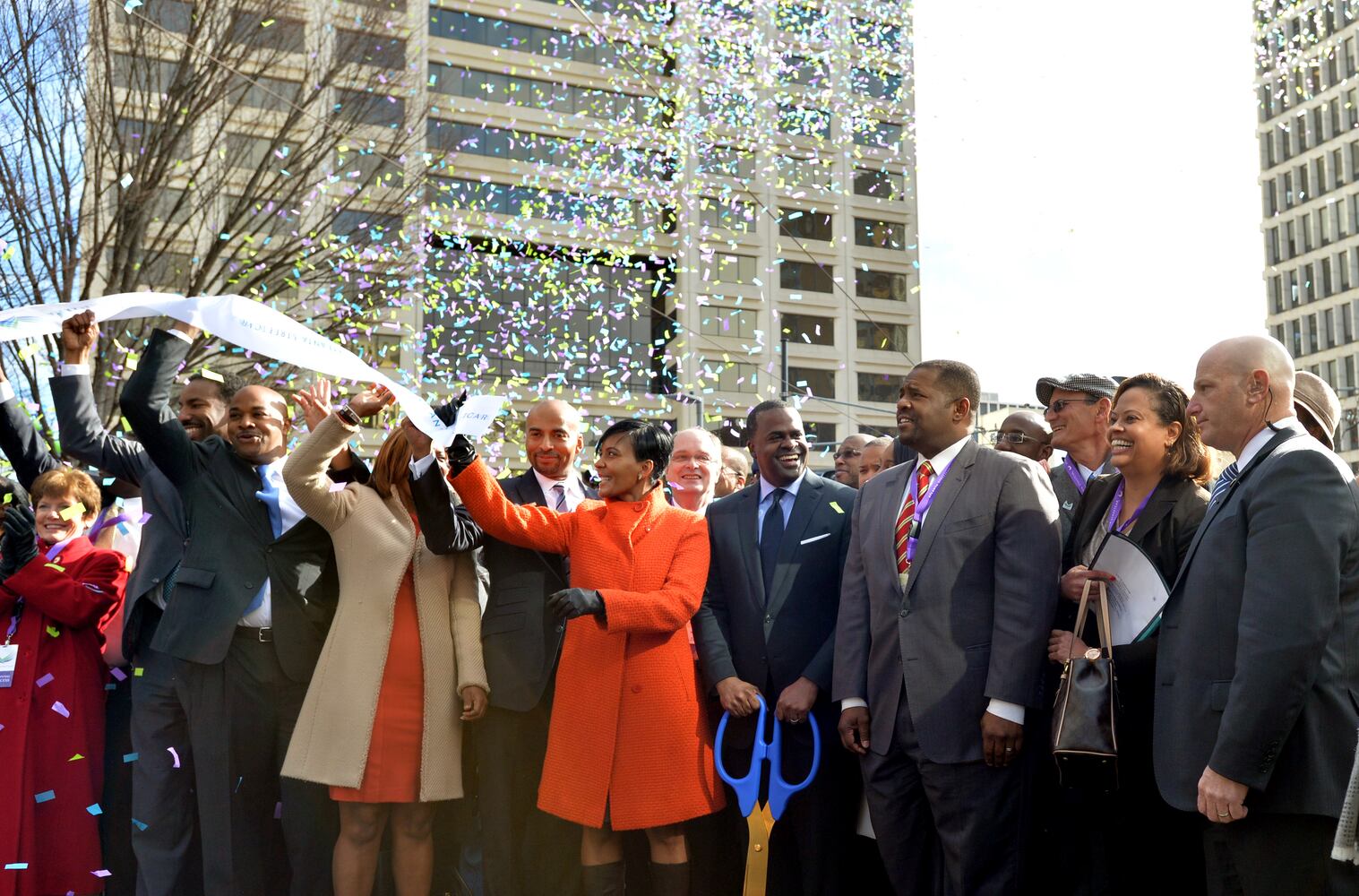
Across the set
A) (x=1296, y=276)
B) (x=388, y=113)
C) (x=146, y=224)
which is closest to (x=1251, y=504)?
(x=146, y=224)

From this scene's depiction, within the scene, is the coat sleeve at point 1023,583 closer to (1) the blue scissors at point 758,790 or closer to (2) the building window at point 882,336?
(1) the blue scissors at point 758,790

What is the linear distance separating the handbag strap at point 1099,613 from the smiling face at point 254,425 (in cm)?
344

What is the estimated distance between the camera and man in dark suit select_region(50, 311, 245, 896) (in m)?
5.13

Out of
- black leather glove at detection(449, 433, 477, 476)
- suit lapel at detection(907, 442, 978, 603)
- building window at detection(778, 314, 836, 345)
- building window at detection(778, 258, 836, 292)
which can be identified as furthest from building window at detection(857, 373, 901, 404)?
black leather glove at detection(449, 433, 477, 476)

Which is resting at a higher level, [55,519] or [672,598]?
[55,519]

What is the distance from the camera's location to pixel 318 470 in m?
4.98

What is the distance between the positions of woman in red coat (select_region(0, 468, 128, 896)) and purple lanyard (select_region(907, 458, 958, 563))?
3571mm

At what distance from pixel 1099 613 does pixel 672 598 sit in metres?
1.58

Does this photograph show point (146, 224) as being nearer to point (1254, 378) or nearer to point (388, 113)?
point (388, 113)

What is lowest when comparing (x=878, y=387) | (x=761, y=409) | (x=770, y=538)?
(x=770, y=538)

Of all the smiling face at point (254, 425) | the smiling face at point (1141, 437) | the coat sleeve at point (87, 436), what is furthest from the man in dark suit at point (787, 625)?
the coat sleeve at point (87, 436)

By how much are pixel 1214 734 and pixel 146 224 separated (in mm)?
11497

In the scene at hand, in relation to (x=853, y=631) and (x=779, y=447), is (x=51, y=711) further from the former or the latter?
(x=853, y=631)

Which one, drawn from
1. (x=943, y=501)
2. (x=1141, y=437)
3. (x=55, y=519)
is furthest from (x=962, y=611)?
(x=55, y=519)
